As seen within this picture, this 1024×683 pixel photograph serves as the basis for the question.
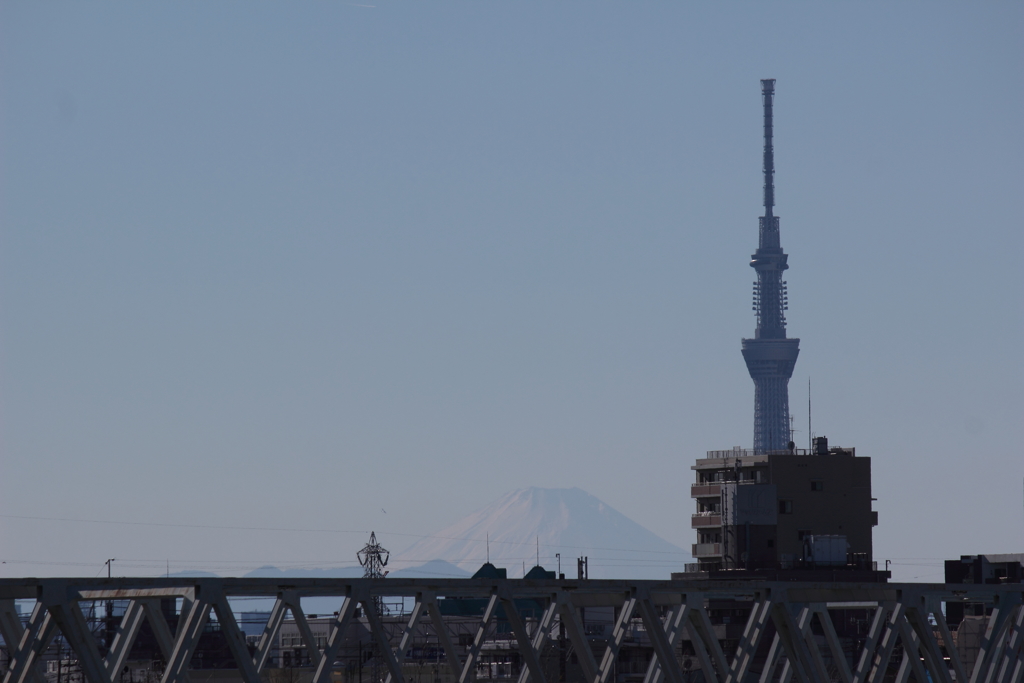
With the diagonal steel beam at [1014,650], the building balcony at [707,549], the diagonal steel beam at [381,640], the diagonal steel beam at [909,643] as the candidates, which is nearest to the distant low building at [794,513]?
the building balcony at [707,549]

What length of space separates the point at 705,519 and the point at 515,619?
361 ft

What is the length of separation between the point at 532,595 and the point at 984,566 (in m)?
95.1

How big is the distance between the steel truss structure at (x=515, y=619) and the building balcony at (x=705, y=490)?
9676 centimetres

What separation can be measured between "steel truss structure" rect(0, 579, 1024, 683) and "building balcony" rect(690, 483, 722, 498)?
3809 inches

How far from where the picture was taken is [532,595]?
3381 cm

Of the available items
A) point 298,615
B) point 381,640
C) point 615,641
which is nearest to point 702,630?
point 615,641

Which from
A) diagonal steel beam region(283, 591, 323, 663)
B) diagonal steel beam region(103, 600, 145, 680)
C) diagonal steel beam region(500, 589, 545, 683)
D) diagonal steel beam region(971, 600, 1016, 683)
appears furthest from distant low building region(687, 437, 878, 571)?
diagonal steel beam region(103, 600, 145, 680)

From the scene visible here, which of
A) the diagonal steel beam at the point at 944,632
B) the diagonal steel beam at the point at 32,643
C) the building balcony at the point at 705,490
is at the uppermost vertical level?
the building balcony at the point at 705,490

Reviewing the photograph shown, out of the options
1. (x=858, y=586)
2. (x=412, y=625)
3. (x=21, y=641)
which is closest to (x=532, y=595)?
(x=412, y=625)

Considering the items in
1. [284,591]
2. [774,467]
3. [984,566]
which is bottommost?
[284,591]

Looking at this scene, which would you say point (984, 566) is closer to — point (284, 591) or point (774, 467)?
point (774, 467)

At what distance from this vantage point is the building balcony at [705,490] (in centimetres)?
13900

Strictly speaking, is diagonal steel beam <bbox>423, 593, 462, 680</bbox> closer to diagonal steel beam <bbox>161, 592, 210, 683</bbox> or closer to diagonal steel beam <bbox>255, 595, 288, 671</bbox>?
diagonal steel beam <bbox>255, 595, 288, 671</bbox>

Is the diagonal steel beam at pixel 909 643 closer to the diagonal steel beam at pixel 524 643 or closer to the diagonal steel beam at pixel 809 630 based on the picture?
the diagonal steel beam at pixel 809 630
